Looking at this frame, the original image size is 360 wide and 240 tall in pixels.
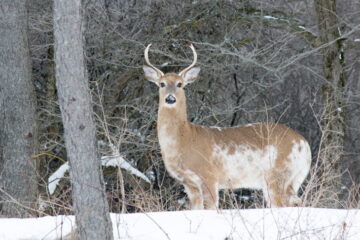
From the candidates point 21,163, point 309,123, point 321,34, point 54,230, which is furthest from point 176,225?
point 309,123

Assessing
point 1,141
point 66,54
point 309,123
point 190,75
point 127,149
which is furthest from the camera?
point 309,123

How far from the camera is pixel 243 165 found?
9.70m

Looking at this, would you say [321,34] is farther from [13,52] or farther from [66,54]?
[66,54]

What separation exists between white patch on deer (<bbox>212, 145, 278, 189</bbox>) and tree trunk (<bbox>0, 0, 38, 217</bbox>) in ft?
7.78

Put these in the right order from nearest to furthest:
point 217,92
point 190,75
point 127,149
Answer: point 190,75 < point 127,149 < point 217,92

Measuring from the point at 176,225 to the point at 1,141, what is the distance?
13.5 feet

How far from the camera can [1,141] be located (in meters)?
9.25

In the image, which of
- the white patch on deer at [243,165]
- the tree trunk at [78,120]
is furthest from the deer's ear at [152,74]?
the tree trunk at [78,120]

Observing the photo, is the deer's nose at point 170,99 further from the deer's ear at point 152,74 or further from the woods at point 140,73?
the woods at point 140,73

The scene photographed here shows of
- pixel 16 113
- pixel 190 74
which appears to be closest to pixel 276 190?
pixel 190 74

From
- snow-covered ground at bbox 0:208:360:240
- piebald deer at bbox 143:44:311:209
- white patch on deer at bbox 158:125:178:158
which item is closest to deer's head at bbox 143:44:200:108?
piebald deer at bbox 143:44:311:209

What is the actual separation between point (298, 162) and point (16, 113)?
367 centimetres

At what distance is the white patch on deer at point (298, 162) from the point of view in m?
9.80

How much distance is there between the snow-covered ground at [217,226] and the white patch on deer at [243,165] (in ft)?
11.1
